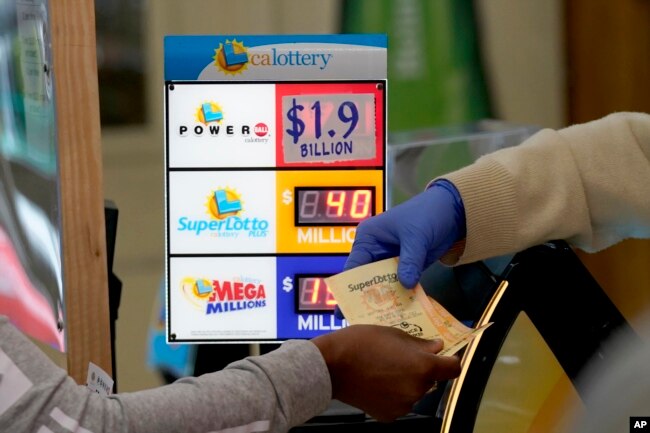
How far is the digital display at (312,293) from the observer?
7.22 feet

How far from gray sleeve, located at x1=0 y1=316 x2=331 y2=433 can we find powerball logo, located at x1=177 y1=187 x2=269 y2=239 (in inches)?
33.2

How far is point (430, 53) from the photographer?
137 inches

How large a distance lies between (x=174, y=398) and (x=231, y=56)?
1088 millimetres

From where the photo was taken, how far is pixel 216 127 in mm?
2164

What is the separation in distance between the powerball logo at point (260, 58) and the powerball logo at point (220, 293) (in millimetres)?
469

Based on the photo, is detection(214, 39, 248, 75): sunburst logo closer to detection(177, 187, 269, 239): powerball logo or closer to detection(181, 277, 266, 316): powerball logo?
detection(177, 187, 269, 239): powerball logo

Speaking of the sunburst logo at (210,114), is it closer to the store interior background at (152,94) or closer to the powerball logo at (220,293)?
the powerball logo at (220,293)

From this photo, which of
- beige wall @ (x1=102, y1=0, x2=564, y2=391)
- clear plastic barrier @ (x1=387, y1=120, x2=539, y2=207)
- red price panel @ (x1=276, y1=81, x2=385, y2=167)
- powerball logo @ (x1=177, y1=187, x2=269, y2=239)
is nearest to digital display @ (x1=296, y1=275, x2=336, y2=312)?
powerball logo @ (x1=177, y1=187, x2=269, y2=239)

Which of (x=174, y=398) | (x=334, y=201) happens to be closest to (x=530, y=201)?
(x=334, y=201)

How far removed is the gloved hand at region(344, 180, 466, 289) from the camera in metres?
1.58

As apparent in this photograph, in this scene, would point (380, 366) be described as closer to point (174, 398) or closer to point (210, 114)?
point (174, 398)

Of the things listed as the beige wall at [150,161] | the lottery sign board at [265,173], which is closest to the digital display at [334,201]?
the lottery sign board at [265,173]

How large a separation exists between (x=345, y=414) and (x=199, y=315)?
477mm

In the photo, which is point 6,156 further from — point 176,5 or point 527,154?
point 176,5
